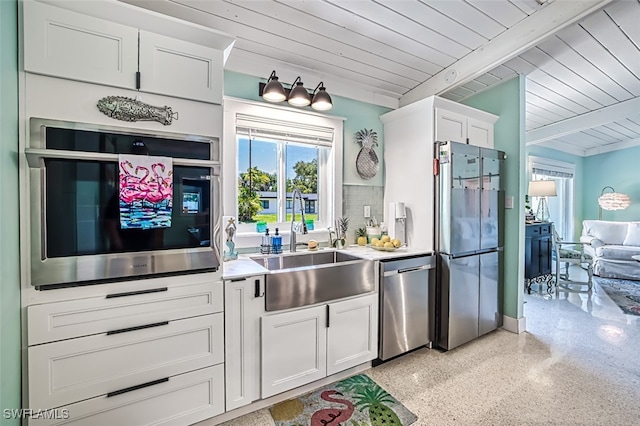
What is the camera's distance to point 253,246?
8.30ft

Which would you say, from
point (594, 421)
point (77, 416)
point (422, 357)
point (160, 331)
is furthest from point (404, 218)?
point (77, 416)

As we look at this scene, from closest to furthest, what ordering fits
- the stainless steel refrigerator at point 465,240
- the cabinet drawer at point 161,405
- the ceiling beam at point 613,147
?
the cabinet drawer at point 161,405 → the stainless steel refrigerator at point 465,240 → the ceiling beam at point 613,147

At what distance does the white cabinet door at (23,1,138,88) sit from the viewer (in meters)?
1.36

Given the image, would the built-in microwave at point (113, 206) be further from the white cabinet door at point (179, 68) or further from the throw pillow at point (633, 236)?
the throw pillow at point (633, 236)

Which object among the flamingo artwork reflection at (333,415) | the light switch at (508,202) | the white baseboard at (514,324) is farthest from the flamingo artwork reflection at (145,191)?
the white baseboard at (514,324)

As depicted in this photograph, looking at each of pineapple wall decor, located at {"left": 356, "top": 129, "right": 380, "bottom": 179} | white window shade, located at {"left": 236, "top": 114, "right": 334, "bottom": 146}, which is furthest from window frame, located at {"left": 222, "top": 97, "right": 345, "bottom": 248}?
pineapple wall decor, located at {"left": 356, "top": 129, "right": 380, "bottom": 179}

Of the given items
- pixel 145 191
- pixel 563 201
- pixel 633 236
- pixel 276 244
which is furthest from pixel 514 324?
pixel 563 201

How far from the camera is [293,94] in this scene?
2.47 m

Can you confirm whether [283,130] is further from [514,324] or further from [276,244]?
[514,324]

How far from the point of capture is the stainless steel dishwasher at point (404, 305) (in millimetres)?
2408

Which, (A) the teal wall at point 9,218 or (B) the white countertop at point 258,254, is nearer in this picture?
(A) the teal wall at point 9,218

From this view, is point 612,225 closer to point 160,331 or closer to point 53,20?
point 160,331

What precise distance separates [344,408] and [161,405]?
3.59 ft

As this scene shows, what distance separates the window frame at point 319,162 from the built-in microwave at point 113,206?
0.59 meters
